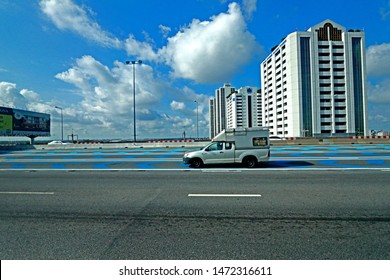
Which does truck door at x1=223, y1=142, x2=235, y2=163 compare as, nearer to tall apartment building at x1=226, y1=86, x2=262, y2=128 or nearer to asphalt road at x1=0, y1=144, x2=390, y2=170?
asphalt road at x1=0, y1=144, x2=390, y2=170

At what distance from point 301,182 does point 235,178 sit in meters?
2.59

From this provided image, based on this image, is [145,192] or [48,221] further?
[145,192]

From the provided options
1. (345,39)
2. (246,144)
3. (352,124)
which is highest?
(345,39)

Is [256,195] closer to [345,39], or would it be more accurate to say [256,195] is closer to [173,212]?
[173,212]

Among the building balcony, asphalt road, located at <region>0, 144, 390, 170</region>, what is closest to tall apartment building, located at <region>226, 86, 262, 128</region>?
the building balcony

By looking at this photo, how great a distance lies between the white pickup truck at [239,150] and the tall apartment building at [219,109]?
137791 mm

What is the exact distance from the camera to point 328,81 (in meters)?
67.8

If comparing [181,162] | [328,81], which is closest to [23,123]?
[181,162]

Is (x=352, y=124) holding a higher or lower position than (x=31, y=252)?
higher

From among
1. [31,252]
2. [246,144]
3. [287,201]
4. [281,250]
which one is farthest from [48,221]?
[246,144]

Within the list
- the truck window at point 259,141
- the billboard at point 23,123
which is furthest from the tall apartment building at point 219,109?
the truck window at point 259,141

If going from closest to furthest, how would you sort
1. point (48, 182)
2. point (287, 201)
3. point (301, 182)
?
point (287, 201) → point (301, 182) → point (48, 182)
